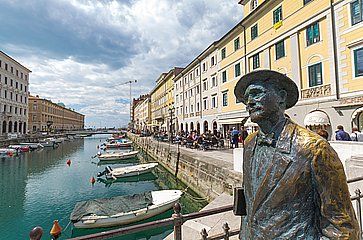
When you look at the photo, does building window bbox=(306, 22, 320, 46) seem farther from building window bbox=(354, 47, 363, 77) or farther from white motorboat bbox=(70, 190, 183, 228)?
white motorboat bbox=(70, 190, 183, 228)

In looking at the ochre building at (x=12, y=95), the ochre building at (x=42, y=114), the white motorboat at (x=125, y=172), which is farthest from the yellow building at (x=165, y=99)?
the ochre building at (x=42, y=114)

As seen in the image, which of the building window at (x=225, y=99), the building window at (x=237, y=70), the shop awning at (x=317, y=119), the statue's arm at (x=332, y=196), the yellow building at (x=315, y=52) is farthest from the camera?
the building window at (x=225, y=99)

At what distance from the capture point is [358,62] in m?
12.0

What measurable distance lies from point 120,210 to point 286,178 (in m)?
10.8

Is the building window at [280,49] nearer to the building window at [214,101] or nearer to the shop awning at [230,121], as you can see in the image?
the shop awning at [230,121]

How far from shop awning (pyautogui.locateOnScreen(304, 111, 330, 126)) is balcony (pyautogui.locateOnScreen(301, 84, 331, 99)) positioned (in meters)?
1.16

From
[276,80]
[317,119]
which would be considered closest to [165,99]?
[317,119]

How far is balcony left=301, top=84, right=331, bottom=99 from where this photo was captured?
1363 centimetres

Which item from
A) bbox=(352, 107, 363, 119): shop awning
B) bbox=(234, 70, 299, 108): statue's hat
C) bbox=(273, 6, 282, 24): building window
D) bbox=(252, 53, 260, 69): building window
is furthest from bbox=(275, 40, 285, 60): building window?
bbox=(234, 70, 299, 108): statue's hat

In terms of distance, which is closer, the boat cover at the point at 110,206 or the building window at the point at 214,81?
the boat cover at the point at 110,206

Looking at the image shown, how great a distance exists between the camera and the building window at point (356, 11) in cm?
1168

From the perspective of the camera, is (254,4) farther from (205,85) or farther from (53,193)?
(53,193)

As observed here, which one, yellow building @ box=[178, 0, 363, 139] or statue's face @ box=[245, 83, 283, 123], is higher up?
yellow building @ box=[178, 0, 363, 139]

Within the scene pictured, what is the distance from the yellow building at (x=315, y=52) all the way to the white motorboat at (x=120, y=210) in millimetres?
9484
